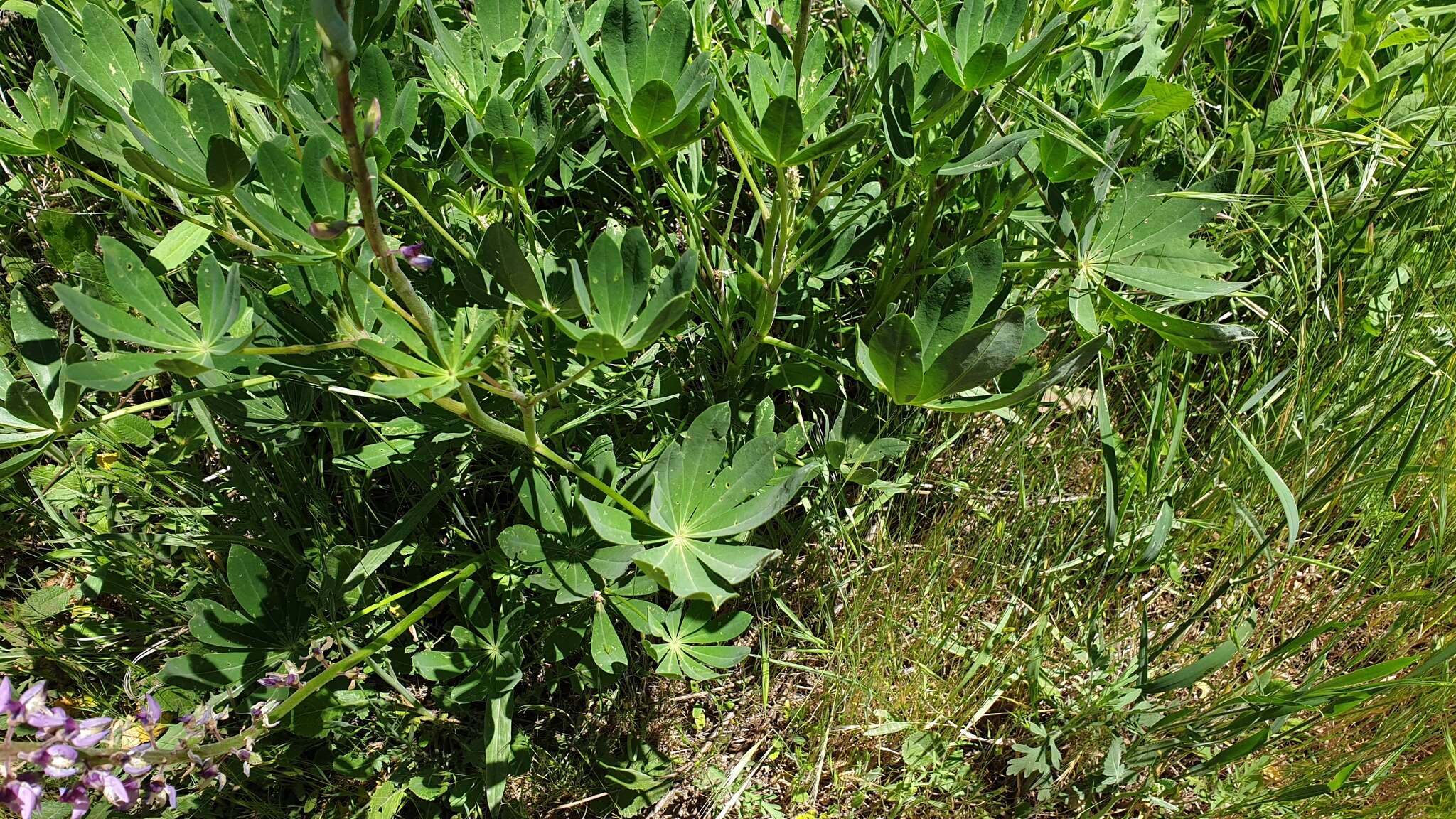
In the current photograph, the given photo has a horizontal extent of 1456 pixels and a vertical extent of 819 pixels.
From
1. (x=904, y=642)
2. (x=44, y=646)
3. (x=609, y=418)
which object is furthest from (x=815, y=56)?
(x=44, y=646)

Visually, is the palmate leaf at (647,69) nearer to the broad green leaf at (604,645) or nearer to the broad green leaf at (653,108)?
the broad green leaf at (653,108)

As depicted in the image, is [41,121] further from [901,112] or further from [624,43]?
[901,112]

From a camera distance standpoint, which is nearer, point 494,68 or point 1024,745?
point 494,68

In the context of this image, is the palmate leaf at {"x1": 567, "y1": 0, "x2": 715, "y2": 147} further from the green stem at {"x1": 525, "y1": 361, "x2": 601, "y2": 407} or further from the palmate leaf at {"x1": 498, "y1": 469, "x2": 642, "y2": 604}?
the palmate leaf at {"x1": 498, "y1": 469, "x2": 642, "y2": 604}

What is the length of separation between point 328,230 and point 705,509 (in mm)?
659

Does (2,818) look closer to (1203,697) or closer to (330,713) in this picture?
(330,713)

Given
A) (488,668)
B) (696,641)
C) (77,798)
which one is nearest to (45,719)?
(77,798)

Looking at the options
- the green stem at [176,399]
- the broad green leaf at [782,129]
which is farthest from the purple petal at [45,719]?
the broad green leaf at [782,129]

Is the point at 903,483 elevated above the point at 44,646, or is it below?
above

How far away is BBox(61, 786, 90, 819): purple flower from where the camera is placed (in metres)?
1.12

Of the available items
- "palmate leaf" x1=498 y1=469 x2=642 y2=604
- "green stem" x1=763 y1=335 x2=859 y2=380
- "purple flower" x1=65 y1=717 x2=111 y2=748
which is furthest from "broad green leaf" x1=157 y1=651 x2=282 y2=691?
"green stem" x1=763 y1=335 x2=859 y2=380

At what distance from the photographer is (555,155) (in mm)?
1667

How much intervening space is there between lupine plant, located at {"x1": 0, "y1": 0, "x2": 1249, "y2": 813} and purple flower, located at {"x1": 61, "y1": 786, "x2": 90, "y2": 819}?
24 mm

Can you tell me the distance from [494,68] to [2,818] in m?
1.21
